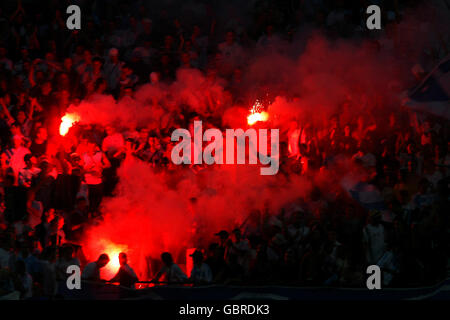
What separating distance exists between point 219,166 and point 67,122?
2.28 meters

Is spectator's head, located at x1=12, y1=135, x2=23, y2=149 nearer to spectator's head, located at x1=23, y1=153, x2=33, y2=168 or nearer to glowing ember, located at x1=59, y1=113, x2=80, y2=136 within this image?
spectator's head, located at x1=23, y1=153, x2=33, y2=168

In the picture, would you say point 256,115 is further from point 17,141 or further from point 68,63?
point 17,141

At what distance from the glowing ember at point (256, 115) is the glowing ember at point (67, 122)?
8.04 ft

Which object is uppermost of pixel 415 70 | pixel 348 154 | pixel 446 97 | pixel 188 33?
pixel 188 33

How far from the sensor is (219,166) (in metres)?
9.09

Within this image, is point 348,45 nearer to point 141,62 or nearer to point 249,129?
point 249,129

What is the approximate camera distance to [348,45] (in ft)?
34.1

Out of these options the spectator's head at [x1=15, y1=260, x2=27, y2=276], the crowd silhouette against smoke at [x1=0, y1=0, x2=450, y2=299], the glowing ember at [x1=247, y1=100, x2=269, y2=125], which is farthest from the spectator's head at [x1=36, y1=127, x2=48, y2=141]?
the spectator's head at [x1=15, y1=260, x2=27, y2=276]

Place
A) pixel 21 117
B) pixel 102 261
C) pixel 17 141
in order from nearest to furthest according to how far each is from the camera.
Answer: pixel 102 261 < pixel 17 141 < pixel 21 117

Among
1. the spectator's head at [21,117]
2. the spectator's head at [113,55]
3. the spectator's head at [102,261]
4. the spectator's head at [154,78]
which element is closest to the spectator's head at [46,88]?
the spectator's head at [21,117]

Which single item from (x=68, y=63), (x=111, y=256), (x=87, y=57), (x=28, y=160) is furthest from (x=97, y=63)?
(x=111, y=256)

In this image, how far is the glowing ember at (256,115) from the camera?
972 centimetres
